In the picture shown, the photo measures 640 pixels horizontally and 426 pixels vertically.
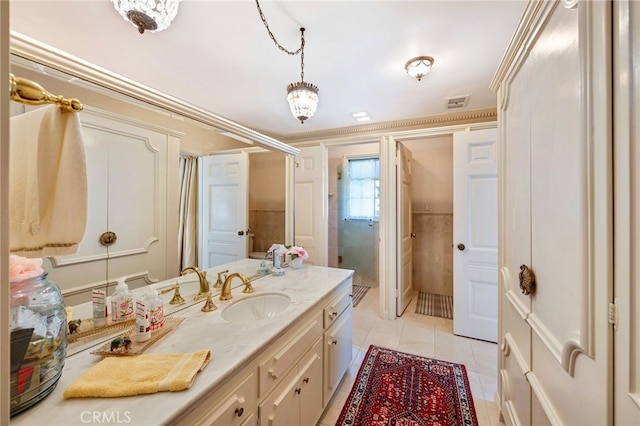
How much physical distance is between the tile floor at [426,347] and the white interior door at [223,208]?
4.11 feet

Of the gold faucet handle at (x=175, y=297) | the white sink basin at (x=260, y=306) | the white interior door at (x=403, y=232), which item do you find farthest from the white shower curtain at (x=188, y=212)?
the white interior door at (x=403, y=232)

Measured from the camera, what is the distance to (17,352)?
22.9 inches

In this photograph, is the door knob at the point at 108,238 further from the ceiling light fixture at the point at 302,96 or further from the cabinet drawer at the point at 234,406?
the ceiling light fixture at the point at 302,96

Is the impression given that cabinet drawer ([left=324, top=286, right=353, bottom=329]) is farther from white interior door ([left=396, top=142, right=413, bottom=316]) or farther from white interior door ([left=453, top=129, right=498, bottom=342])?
white interior door ([left=453, top=129, right=498, bottom=342])

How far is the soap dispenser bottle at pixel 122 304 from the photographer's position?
3.49 feet

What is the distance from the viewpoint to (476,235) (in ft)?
8.36

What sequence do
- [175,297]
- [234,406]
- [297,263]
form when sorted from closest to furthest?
1. [234,406]
2. [175,297]
3. [297,263]

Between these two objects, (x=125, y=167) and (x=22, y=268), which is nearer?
(x=22, y=268)

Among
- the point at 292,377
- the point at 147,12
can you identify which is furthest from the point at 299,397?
the point at 147,12

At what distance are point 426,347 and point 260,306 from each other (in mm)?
1749

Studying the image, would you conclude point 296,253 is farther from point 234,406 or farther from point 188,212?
point 234,406

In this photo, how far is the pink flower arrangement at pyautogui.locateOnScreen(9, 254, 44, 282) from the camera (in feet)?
2.13

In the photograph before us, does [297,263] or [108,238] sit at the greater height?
[108,238]

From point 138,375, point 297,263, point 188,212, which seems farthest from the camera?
point 297,263
